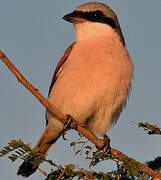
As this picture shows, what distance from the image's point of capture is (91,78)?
14.8 ft

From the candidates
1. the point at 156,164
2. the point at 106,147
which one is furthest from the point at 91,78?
the point at 156,164

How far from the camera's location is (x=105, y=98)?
467 cm

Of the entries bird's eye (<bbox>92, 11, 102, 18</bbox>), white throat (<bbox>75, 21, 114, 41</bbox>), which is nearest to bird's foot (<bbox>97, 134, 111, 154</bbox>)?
white throat (<bbox>75, 21, 114, 41</bbox>)

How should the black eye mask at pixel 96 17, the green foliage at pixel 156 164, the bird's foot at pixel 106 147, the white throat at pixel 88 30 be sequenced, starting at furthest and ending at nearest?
the black eye mask at pixel 96 17 < the white throat at pixel 88 30 < the bird's foot at pixel 106 147 < the green foliage at pixel 156 164

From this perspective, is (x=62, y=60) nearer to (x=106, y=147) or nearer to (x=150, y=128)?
(x=106, y=147)

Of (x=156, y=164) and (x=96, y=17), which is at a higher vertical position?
(x=96, y=17)

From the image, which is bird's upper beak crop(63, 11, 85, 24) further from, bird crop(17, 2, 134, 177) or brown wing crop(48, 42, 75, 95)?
brown wing crop(48, 42, 75, 95)

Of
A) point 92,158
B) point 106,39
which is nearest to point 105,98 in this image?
point 106,39

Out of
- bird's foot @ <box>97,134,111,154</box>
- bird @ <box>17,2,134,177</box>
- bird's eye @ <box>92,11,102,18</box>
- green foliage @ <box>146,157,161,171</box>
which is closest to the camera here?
green foliage @ <box>146,157,161,171</box>

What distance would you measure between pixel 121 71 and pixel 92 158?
1.84 m

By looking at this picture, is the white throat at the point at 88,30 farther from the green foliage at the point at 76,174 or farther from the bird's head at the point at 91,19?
the green foliage at the point at 76,174

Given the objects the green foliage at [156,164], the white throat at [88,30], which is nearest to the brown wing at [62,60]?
the white throat at [88,30]

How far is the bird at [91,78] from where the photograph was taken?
455 centimetres

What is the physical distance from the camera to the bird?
4.55m
